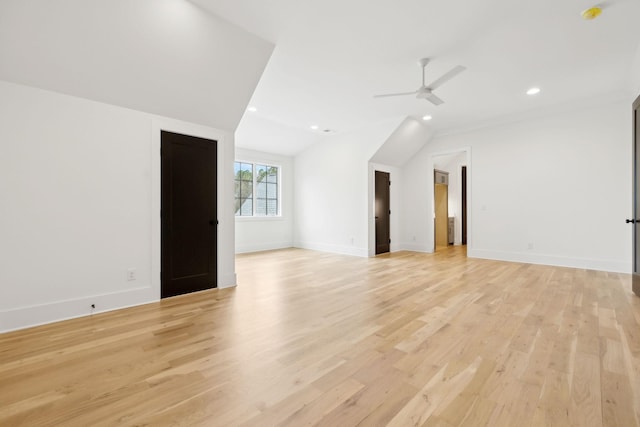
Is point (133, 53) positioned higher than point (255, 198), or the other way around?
point (133, 53)

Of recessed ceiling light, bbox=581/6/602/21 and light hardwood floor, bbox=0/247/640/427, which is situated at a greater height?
recessed ceiling light, bbox=581/6/602/21

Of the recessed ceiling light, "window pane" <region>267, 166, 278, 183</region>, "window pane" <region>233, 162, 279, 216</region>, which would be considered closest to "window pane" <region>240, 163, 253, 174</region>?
"window pane" <region>233, 162, 279, 216</region>

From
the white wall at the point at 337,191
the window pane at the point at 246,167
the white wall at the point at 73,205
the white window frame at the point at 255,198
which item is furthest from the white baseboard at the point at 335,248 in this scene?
the white wall at the point at 73,205

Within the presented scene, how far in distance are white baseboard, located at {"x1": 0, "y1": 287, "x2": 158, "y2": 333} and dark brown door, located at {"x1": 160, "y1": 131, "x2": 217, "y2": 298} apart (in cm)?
30

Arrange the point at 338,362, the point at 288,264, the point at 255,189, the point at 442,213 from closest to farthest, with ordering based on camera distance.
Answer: the point at 338,362 → the point at 288,264 → the point at 255,189 → the point at 442,213

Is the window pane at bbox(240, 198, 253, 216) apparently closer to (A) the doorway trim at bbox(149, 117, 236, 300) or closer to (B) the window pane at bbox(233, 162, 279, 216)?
(B) the window pane at bbox(233, 162, 279, 216)

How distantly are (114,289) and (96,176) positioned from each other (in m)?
1.27

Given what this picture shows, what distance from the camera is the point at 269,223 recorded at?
25.6 feet

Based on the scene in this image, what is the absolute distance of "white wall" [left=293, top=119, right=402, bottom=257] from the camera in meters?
6.58

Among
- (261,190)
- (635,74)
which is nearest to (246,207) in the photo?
(261,190)

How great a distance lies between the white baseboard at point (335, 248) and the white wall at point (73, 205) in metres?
4.41

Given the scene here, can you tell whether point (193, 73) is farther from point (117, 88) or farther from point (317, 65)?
point (317, 65)

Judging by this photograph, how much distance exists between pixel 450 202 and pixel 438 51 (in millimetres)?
6368

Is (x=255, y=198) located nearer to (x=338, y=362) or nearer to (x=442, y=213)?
(x=442, y=213)
